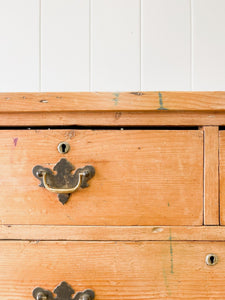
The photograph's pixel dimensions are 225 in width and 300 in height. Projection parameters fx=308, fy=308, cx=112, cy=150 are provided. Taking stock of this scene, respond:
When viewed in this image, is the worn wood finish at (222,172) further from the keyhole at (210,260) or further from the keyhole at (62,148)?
the keyhole at (62,148)

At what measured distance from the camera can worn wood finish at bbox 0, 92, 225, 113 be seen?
21.2 inches
